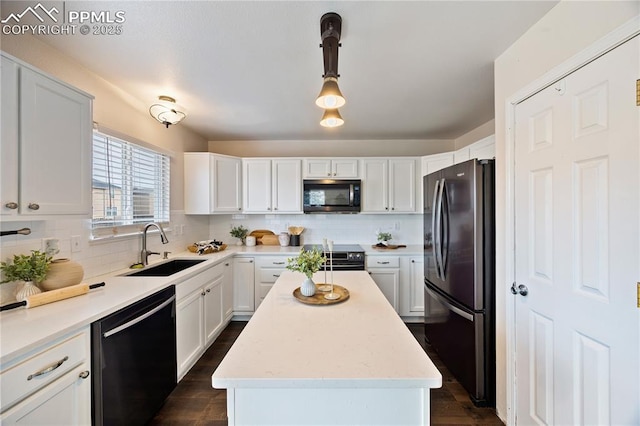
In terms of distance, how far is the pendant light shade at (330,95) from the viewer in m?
1.19

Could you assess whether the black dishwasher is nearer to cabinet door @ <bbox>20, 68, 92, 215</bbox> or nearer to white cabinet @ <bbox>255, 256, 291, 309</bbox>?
cabinet door @ <bbox>20, 68, 92, 215</bbox>

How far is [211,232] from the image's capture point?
3738 millimetres

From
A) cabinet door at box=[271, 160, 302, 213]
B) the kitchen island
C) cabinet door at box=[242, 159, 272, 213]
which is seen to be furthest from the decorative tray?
cabinet door at box=[242, 159, 272, 213]

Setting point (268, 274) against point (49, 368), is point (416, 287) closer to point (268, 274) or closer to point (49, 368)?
point (268, 274)

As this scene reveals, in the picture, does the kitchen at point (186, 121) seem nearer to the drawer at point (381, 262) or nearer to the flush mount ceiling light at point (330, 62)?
the flush mount ceiling light at point (330, 62)

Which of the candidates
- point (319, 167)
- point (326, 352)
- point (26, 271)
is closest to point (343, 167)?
point (319, 167)

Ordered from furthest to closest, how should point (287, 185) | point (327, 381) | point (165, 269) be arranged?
point (287, 185) < point (165, 269) < point (327, 381)

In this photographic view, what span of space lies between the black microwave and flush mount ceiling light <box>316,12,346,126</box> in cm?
207

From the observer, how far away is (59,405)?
3.51ft

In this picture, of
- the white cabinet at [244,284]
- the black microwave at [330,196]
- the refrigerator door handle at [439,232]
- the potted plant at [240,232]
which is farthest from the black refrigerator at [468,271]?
the potted plant at [240,232]

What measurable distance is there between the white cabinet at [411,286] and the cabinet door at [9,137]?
10.6 ft

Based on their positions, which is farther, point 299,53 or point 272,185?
point 272,185

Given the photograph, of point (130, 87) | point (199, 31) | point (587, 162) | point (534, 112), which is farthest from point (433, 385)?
point (130, 87)

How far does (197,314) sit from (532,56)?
311 cm
